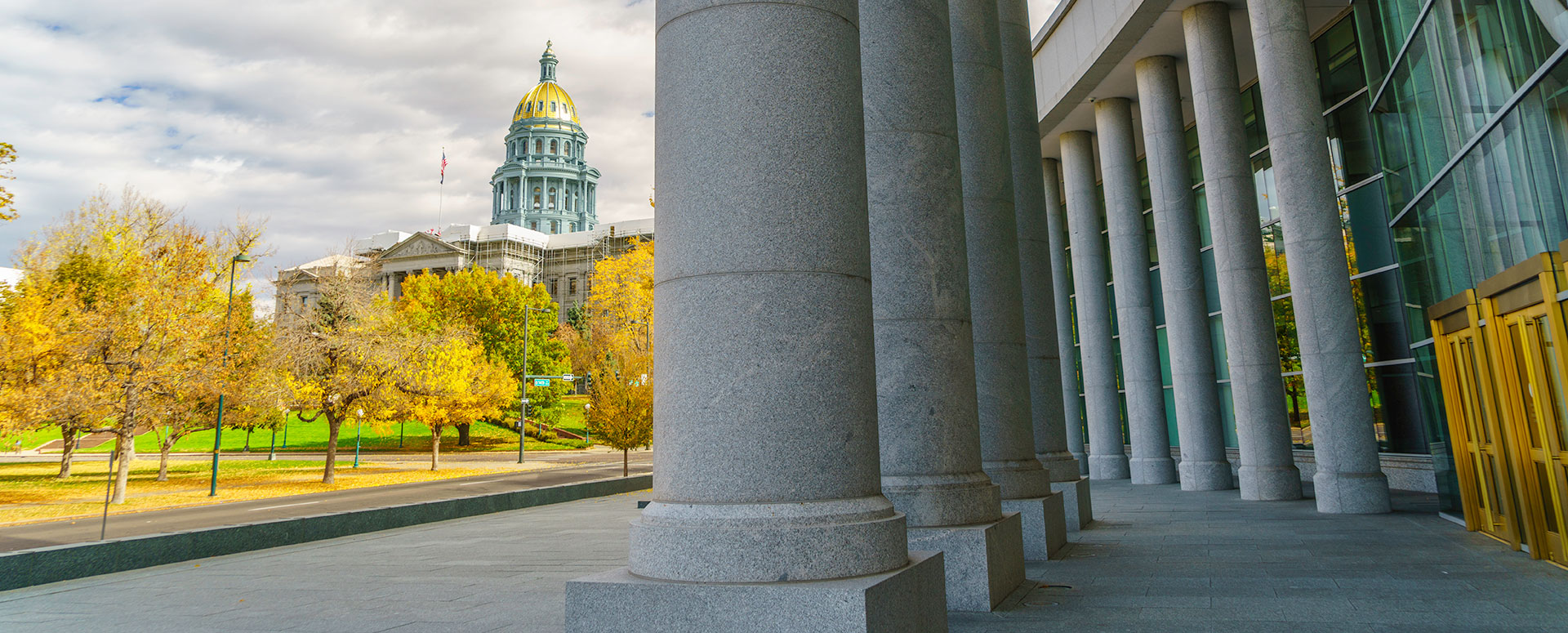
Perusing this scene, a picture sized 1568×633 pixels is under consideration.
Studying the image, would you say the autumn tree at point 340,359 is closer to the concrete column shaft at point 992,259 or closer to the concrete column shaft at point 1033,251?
the concrete column shaft at point 1033,251

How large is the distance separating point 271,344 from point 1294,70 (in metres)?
31.2

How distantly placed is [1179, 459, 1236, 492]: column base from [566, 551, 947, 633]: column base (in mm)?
17243

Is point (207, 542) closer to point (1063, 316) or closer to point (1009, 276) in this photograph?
point (1009, 276)

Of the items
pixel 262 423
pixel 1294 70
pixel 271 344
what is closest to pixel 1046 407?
pixel 1294 70

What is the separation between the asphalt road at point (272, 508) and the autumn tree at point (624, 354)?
3.17 meters

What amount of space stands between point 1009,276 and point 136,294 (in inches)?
1077

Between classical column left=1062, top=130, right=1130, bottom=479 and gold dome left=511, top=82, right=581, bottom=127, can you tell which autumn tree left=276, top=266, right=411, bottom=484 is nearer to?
classical column left=1062, top=130, right=1130, bottom=479

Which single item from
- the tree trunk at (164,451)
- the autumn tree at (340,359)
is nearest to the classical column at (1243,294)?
the autumn tree at (340,359)

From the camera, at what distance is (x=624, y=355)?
40.2m

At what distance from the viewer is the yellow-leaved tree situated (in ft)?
92.7

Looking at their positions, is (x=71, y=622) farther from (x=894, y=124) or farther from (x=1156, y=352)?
(x=1156, y=352)

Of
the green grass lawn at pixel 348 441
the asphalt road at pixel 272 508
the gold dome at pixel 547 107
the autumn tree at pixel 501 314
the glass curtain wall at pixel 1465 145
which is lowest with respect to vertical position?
the asphalt road at pixel 272 508

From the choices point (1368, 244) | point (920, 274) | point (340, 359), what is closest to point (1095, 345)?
point (1368, 244)

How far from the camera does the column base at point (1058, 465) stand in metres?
11.8
